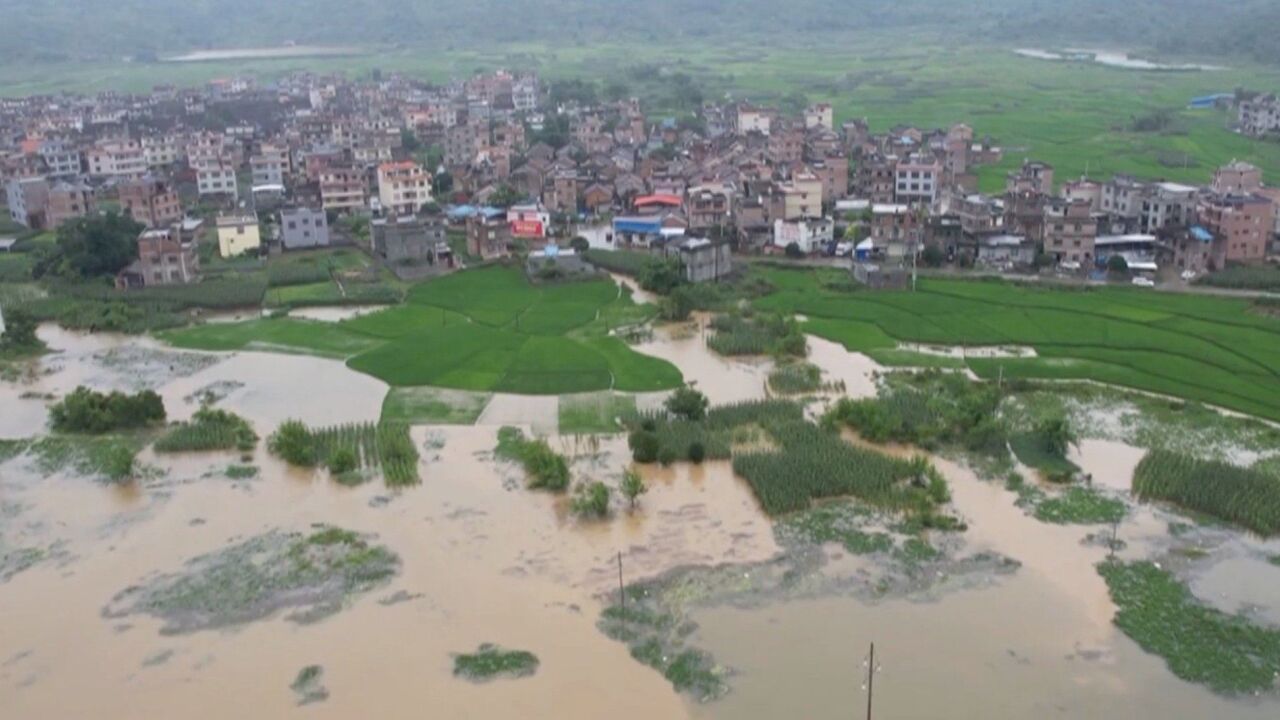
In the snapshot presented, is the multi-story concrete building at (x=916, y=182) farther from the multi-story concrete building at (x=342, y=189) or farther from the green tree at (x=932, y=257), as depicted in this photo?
the multi-story concrete building at (x=342, y=189)

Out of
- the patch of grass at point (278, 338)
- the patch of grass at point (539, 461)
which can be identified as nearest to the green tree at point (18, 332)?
the patch of grass at point (278, 338)

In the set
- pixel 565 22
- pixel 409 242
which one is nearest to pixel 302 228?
pixel 409 242

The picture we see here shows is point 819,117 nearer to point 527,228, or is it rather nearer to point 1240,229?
point 527,228

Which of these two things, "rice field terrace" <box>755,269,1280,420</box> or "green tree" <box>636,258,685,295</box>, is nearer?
"rice field terrace" <box>755,269,1280,420</box>

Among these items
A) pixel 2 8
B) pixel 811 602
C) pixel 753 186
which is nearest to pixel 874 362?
pixel 811 602

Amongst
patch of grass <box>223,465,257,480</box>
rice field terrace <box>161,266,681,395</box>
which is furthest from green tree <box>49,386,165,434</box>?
rice field terrace <box>161,266,681,395</box>

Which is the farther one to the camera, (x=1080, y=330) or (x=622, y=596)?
(x=1080, y=330)

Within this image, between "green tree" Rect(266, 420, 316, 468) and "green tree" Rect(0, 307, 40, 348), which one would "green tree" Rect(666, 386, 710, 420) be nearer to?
"green tree" Rect(266, 420, 316, 468)
